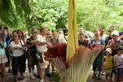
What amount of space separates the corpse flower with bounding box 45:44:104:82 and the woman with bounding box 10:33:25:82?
3325 mm

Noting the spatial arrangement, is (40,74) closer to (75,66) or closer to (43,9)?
(75,66)

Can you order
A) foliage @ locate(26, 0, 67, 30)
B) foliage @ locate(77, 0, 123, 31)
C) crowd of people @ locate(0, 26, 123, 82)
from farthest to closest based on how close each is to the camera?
foliage @ locate(77, 0, 123, 31)
foliage @ locate(26, 0, 67, 30)
crowd of people @ locate(0, 26, 123, 82)

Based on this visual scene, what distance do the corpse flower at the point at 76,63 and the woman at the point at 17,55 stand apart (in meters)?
3.32

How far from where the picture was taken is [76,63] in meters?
1.11

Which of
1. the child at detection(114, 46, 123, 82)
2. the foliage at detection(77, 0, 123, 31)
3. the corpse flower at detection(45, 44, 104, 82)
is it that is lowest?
the child at detection(114, 46, 123, 82)

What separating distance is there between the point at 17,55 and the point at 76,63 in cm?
353

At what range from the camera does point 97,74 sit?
16.6 ft

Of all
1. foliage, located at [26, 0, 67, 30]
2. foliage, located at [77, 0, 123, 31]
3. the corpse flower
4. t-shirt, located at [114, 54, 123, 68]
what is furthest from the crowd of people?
foliage, located at [77, 0, 123, 31]

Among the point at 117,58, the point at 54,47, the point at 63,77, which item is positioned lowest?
the point at 117,58

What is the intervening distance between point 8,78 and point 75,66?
4.14m

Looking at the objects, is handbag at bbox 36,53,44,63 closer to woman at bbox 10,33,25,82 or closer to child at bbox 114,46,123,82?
woman at bbox 10,33,25,82

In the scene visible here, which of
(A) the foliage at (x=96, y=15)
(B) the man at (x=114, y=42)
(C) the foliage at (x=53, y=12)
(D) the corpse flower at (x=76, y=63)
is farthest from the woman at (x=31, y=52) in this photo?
(A) the foliage at (x=96, y=15)

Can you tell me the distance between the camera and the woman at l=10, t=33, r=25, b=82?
175 inches

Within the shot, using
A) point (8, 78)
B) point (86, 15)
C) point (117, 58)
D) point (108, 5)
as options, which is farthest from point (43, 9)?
point (117, 58)
